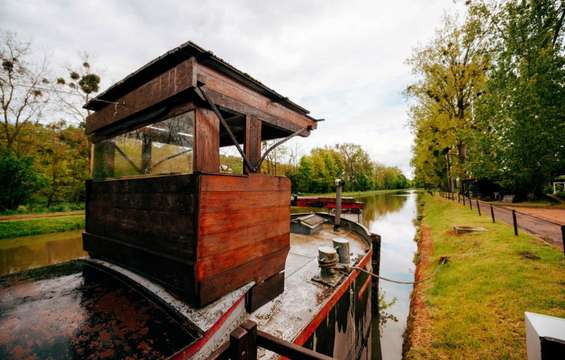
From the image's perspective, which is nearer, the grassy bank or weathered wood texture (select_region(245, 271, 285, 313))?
weathered wood texture (select_region(245, 271, 285, 313))

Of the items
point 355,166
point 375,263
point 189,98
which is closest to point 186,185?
point 189,98

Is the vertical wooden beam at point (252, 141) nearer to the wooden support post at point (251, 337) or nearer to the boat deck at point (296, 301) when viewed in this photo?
the wooden support post at point (251, 337)

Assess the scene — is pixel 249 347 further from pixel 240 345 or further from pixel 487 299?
pixel 487 299

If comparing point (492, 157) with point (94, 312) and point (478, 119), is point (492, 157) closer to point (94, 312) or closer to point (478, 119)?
point (478, 119)

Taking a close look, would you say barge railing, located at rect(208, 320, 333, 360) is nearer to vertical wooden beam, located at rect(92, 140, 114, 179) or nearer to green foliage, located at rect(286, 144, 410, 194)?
vertical wooden beam, located at rect(92, 140, 114, 179)

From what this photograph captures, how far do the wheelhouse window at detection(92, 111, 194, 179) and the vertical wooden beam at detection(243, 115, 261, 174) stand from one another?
756mm

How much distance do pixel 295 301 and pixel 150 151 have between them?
10.0ft

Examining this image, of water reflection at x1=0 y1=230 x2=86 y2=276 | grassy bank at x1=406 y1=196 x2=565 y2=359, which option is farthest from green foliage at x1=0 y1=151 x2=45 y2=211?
grassy bank at x1=406 y1=196 x2=565 y2=359

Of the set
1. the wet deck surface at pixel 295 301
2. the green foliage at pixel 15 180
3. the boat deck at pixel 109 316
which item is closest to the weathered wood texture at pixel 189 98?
the boat deck at pixel 109 316

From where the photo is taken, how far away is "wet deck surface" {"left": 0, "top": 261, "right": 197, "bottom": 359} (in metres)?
1.67

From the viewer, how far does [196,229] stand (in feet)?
6.95

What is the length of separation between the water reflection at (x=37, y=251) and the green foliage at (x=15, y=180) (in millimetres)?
6913

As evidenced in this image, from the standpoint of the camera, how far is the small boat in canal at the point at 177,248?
1854 mm

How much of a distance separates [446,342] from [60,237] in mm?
21235
